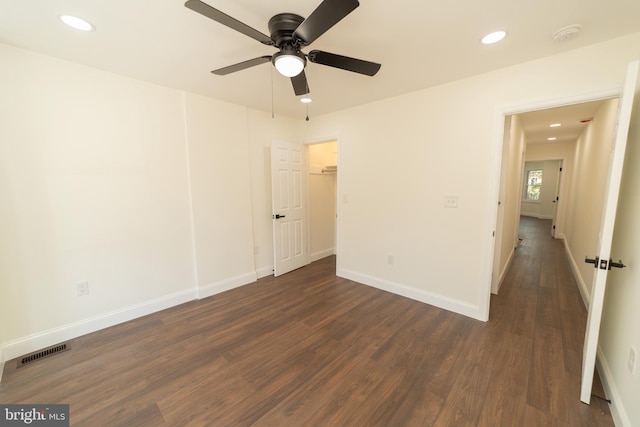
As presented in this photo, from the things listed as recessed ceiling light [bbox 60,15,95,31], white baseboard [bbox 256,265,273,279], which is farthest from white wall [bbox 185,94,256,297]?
recessed ceiling light [bbox 60,15,95,31]

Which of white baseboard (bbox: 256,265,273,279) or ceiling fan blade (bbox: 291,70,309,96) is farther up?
ceiling fan blade (bbox: 291,70,309,96)

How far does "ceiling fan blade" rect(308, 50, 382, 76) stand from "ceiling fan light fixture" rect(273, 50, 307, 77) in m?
0.10

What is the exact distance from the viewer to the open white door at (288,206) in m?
3.86

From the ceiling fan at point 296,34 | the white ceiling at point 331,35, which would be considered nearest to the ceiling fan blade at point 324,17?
the ceiling fan at point 296,34

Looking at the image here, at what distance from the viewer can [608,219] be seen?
151 cm

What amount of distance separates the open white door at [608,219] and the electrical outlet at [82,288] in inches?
163

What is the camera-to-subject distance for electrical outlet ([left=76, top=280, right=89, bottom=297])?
94.0 inches

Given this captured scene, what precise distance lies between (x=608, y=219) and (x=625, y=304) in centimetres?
59

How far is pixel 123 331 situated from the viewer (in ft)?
8.20

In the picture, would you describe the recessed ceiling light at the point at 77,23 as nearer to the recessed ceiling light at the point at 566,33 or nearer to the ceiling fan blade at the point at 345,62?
the ceiling fan blade at the point at 345,62

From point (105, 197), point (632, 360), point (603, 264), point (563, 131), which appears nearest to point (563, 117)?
point (563, 131)

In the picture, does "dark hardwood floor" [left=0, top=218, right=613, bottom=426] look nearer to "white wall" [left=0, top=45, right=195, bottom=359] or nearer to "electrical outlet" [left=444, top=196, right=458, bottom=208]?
"white wall" [left=0, top=45, right=195, bottom=359]

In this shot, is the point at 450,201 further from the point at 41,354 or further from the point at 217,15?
the point at 41,354

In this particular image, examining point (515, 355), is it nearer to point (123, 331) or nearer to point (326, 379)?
point (326, 379)
